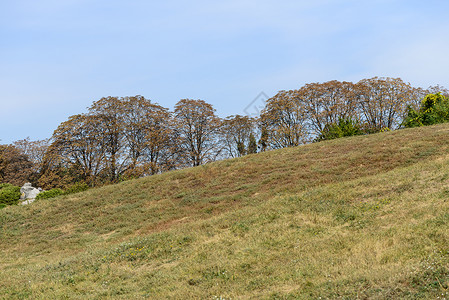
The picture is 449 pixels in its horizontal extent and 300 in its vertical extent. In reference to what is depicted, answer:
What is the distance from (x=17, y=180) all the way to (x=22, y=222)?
28.2 m

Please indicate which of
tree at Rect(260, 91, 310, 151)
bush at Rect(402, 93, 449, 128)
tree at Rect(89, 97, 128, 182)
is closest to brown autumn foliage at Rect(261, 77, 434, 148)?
tree at Rect(260, 91, 310, 151)

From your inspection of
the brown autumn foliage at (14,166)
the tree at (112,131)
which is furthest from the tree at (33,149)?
the tree at (112,131)

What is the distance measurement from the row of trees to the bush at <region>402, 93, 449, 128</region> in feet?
16.9

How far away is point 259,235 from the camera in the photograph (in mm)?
9914

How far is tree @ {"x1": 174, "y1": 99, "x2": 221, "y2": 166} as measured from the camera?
128 feet

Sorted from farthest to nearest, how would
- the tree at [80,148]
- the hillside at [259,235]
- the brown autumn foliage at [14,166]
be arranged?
1. the brown autumn foliage at [14,166]
2. the tree at [80,148]
3. the hillside at [259,235]

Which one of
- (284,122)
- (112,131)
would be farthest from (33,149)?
(284,122)

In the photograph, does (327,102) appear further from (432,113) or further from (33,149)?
(33,149)

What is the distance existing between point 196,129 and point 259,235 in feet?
99.5

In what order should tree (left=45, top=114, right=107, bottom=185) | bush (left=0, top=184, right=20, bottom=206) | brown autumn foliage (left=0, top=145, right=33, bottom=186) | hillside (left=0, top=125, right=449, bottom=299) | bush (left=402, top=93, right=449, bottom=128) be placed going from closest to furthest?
1. hillside (left=0, top=125, right=449, bottom=299)
2. bush (left=402, top=93, right=449, bottom=128)
3. bush (left=0, top=184, right=20, bottom=206)
4. tree (left=45, top=114, right=107, bottom=185)
5. brown autumn foliage (left=0, top=145, right=33, bottom=186)

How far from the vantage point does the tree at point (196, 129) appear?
39000 mm

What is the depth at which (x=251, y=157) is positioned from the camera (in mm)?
24797

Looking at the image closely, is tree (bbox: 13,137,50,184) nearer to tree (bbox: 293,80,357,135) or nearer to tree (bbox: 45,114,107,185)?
tree (bbox: 45,114,107,185)

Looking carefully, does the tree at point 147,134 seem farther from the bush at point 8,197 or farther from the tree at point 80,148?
the bush at point 8,197
